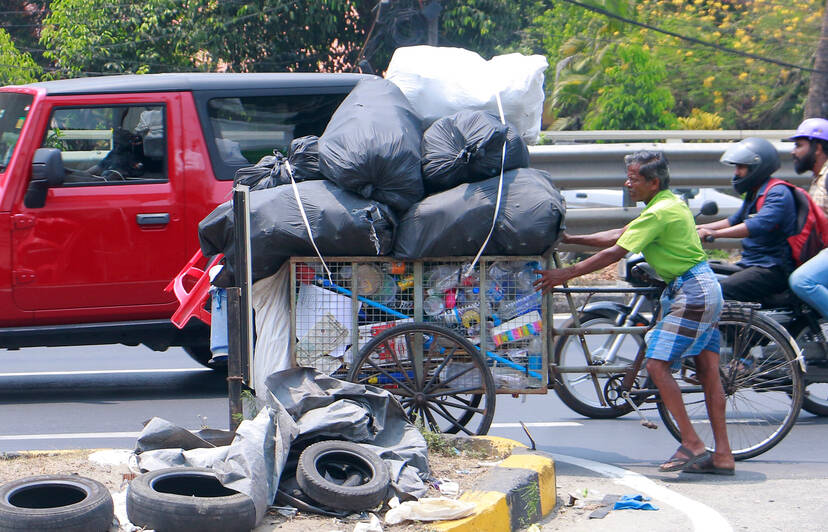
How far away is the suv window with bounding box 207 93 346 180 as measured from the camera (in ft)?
23.2

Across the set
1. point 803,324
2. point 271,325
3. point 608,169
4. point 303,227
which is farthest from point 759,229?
point 608,169

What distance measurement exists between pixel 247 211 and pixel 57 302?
9.57ft

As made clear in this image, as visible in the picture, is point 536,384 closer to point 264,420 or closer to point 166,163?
point 264,420

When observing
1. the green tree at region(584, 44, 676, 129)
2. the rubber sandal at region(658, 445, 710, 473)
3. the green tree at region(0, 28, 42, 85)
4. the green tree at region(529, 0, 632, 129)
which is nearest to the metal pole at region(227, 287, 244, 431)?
the rubber sandal at region(658, 445, 710, 473)

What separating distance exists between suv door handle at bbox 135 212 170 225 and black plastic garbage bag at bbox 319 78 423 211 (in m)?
2.01

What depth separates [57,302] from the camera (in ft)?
22.2

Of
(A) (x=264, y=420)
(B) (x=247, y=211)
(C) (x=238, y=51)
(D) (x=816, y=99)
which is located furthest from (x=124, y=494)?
(D) (x=816, y=99)

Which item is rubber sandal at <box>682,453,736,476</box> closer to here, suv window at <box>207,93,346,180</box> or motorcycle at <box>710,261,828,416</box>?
motorcycle at <box>710,261,828,416</box>

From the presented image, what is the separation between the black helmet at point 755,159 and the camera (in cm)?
618

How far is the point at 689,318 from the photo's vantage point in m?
5.11

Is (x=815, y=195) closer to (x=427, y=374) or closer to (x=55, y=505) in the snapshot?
(x=427, y=374)

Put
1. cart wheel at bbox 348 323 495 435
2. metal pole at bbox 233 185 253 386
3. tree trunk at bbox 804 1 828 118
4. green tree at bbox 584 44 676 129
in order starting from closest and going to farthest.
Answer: metal pole at bbox 233 185 253 386 < cart wheel at bbox 348 323 495 435 < tree trunk at bbox 804 1 828 118 < green tree at bbox 584 44 676 129

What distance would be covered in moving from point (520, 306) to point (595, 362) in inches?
32.9

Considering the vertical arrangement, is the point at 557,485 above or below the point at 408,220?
below
